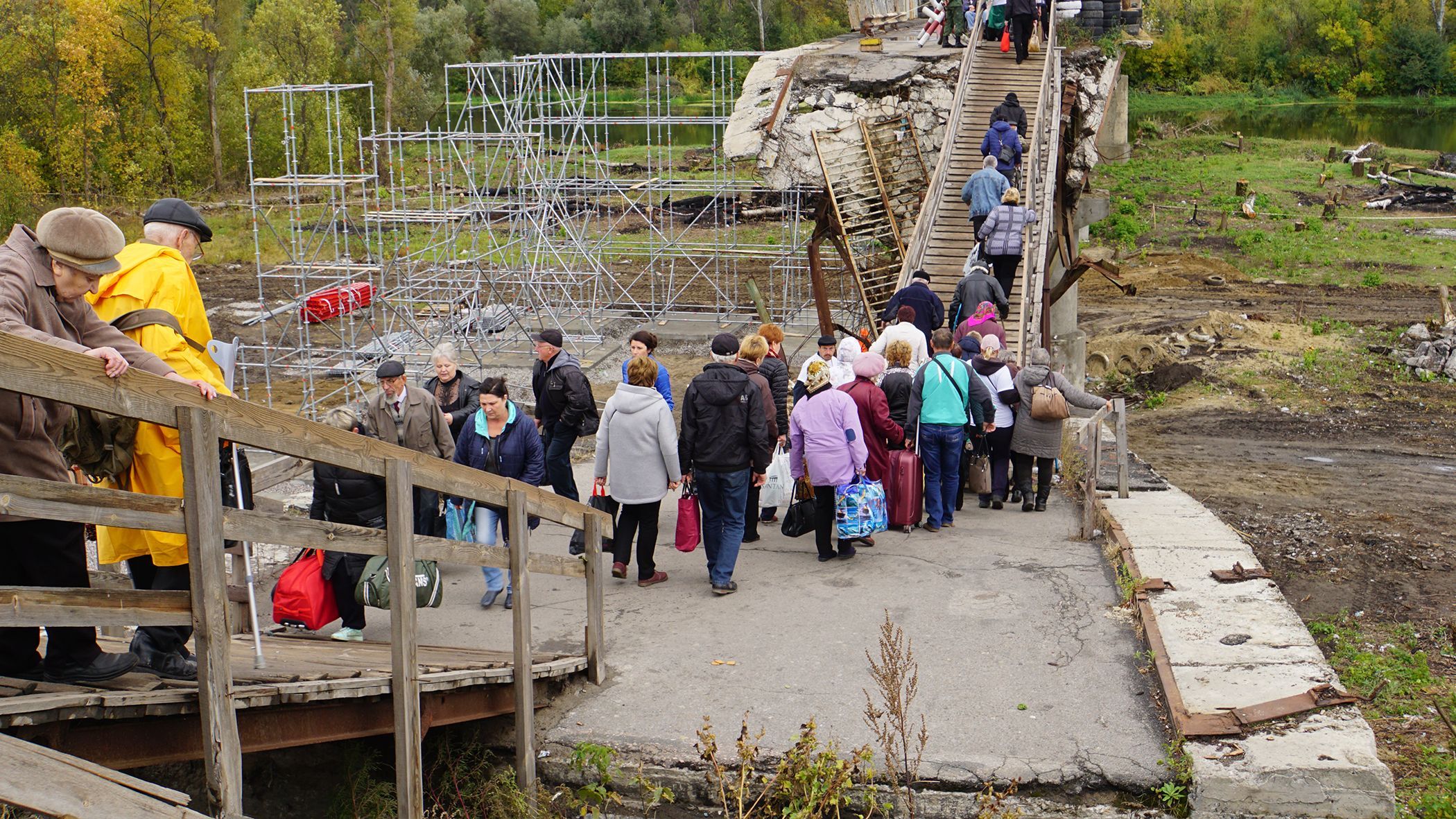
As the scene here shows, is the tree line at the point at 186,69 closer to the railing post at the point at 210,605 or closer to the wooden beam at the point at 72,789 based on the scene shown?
the railing post at the point at 210,605

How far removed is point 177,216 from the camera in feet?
16.4

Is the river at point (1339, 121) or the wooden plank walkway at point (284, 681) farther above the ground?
the river at point (1339, 121)

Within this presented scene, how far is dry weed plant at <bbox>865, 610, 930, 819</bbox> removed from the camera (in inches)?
198

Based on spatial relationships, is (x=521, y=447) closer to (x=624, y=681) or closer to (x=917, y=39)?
(x=624, y=681)

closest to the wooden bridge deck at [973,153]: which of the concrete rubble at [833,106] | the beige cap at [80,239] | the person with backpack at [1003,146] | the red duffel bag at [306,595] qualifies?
the person with backpack at [1003,146]

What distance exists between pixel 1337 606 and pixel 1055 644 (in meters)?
4.36

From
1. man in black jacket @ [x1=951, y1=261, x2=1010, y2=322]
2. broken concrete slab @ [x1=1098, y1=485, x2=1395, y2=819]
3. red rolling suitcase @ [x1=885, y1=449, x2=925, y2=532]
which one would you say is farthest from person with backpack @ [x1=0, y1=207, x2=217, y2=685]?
man in black jacket @ [x1=951, y1=261, x2=1010, y2=322]

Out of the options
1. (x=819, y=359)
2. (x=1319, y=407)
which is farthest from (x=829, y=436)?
(x=1319, y=407)

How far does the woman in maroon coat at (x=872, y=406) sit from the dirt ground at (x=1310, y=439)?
3860mm

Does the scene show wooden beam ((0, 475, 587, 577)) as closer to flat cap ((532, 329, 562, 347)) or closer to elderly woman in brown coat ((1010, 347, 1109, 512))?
flat cap ((532, 329, 562, 347))

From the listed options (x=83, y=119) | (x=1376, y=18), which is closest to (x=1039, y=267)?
(x=83, y=119)

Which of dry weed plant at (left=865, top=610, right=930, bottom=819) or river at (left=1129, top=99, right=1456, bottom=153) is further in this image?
river at (left=1129, top=99, right=1456, bottom=153)

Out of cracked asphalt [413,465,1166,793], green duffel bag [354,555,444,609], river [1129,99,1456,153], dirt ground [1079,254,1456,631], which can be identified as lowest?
dirt ground [1079,254,1456,631]

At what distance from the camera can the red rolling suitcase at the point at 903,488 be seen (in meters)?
8.81
